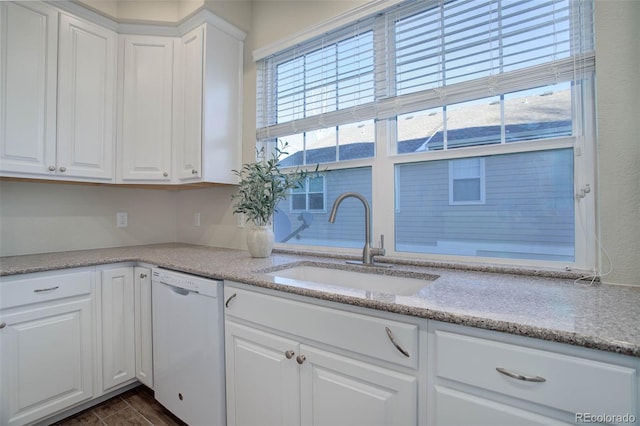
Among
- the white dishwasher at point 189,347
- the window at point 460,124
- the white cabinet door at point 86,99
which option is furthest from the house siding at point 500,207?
the white cabinet door at point 86,99

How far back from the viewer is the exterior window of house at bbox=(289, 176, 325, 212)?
201 cm

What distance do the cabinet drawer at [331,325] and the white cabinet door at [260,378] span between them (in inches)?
2.9

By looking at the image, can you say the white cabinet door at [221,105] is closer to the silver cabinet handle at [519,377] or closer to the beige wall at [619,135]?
the silver cabinet handle at [519,377]

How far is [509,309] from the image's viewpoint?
0.85 m

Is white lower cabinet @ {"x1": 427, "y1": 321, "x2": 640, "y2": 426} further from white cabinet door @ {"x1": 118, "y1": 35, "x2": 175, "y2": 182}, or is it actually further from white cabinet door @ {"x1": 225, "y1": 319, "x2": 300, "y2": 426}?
white cabinet door @ {"x1": 118, "y1": 35, "x2": 175, "y2": 182}

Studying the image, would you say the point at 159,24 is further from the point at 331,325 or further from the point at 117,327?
the point at 331,325

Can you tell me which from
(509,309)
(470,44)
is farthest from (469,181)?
(509,309)

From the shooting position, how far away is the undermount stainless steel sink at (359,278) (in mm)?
1380

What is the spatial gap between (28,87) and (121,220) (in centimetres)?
107

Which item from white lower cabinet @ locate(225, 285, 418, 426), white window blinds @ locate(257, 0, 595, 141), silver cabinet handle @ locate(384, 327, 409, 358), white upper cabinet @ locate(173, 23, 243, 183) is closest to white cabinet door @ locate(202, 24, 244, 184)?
white upper cabinet @ locate(173, 23, 243, 183)

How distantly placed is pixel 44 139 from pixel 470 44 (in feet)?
8.11

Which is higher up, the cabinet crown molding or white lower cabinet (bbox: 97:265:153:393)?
the cabinet crown molding

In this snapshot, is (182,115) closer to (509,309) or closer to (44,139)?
(44,139)

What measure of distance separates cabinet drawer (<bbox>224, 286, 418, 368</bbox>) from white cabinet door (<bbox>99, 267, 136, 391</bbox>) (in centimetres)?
97
